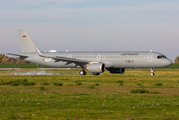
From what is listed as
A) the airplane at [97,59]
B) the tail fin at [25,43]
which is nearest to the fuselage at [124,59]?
the airplane at [97,59]

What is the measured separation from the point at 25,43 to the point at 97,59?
14.4 metres

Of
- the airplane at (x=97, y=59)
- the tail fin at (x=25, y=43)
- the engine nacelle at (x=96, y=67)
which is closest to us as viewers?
the engine nacelle at (x=96, y=67)

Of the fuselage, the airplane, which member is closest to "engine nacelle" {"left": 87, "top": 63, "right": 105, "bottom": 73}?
the airplane

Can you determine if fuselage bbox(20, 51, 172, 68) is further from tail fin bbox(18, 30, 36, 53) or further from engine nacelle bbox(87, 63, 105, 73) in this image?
tail fin bbox(18, 30, 36, 53)

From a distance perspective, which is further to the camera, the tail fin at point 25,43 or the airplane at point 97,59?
the tail fin at point 25,43

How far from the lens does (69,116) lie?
39.8 ft

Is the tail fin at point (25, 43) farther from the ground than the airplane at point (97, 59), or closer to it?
farther from the ground

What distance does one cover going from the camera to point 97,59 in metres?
47.2

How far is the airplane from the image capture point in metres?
44.7

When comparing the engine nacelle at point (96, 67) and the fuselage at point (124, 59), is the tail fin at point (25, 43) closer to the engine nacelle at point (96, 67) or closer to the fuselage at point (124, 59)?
the fuselage at point (124, 59)

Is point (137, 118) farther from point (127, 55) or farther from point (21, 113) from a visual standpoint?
point (127, 55)

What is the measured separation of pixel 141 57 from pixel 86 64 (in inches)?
356

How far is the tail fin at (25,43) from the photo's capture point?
2048 inches

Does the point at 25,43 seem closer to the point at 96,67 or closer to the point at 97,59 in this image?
the point at 97,59
